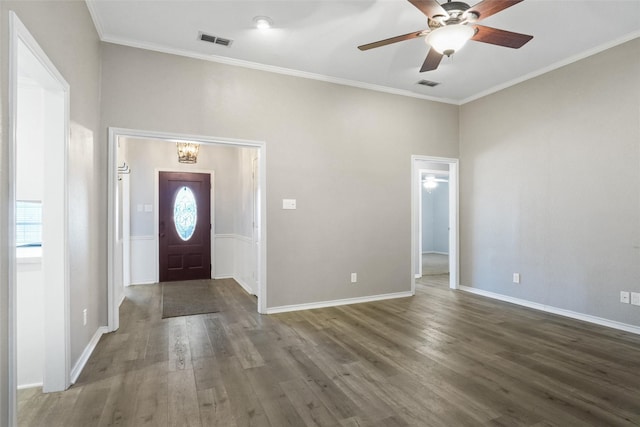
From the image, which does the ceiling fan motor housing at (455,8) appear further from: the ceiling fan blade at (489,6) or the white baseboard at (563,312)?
the white baseboard at (563,312)

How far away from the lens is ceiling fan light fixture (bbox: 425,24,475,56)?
2.41m

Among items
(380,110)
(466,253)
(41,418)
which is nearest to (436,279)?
(466,253)

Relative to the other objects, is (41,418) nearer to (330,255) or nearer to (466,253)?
(330,255)

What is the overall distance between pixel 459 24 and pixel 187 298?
4.68 metres

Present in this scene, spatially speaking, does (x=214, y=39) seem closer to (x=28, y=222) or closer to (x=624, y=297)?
(x=28, y=222)

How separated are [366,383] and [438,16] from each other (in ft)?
8.98

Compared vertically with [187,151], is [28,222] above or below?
below

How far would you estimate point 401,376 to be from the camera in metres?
2.52

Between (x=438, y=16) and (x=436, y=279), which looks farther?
(x=436, y=279)

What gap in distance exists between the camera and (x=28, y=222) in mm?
2957

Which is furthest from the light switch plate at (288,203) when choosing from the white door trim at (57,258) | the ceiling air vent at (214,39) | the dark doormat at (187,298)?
the white door trim at (57,258)

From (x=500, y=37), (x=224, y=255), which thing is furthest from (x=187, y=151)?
(x=500, y=37)

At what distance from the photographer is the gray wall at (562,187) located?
11.5 feet

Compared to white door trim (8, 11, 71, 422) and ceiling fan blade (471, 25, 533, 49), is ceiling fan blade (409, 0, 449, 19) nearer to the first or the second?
ceiling fan blade (471, 25, 533, 49)
